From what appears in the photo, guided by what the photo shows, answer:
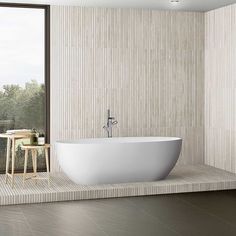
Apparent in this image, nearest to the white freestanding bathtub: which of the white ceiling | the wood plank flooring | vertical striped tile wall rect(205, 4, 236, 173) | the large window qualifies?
the wood plank flooring

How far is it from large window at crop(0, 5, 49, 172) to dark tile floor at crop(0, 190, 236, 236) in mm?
1951

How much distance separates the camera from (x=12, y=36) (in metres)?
7.69

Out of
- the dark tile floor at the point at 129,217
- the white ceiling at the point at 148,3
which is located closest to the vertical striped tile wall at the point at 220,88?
the white ceiling at the point at 148,3

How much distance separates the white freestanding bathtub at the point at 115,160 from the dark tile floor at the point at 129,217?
1.47 ft

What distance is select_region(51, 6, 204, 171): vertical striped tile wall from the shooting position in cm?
789

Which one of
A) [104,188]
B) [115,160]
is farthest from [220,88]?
[104,188]

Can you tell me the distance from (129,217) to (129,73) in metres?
3.18

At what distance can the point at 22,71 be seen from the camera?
25.4ft

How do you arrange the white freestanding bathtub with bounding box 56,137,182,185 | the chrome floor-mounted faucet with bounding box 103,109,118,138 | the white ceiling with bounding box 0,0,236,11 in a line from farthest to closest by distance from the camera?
the chrome floor-mounted faucet with bounding box 103,109,118,138, the white ceiling with bounding box 0,0,236,11, the white freestanding bathtub with bounding box 56,137,182,185

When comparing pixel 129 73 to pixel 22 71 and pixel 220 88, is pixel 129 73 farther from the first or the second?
pixel 22 71

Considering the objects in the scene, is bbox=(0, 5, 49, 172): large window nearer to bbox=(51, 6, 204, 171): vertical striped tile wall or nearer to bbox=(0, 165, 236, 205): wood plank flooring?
bbox=(51, 6, 204, 171): vertical striped tile wall

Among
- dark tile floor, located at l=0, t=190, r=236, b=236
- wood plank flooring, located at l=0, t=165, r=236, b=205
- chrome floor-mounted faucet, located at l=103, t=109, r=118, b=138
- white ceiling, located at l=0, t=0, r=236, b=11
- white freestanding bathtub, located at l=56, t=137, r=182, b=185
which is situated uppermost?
white ceiling, located at l=0, t=0, r=236, b=11

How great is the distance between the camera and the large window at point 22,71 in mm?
7664

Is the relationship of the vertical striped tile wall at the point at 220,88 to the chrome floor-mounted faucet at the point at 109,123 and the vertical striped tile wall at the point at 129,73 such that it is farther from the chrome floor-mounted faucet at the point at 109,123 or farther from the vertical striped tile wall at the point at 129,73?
the chrome floor-mounted faucet at the point at 109,123
